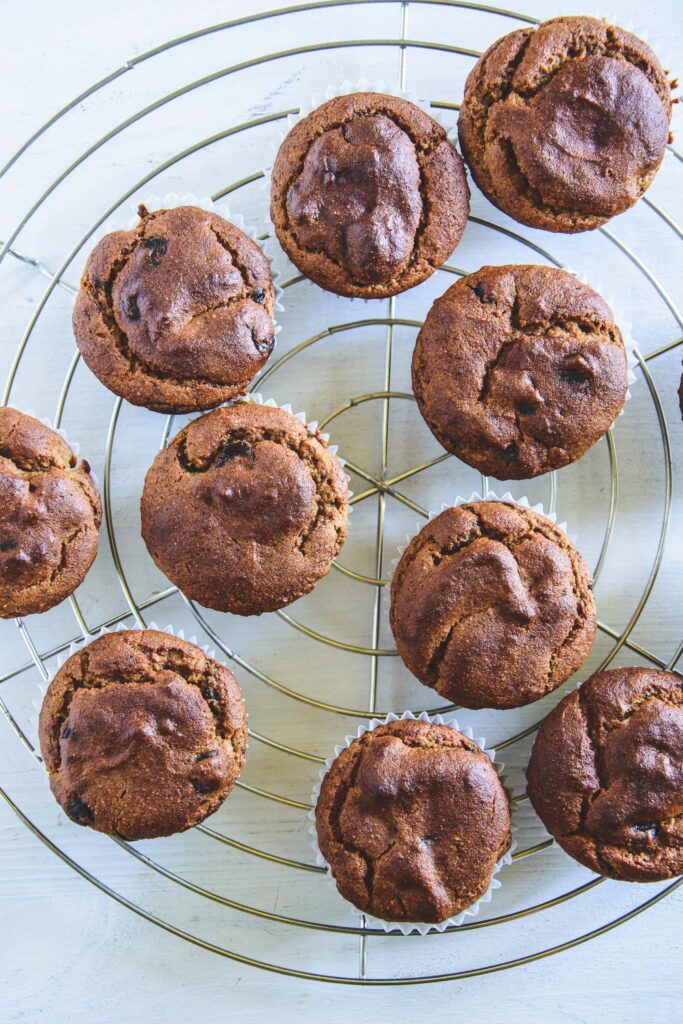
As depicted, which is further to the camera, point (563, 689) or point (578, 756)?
point (563, 689)

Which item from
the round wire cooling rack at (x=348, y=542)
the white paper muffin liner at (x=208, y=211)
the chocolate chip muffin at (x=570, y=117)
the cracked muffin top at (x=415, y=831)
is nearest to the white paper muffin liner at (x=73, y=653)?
the round wire cooling rack at (x=348, y=542)

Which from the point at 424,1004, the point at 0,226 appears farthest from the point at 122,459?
the point at 424,1004

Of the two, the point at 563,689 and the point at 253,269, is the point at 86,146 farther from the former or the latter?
the point at 563,689

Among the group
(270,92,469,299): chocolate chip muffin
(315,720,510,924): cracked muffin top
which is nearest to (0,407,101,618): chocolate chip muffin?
(270,92,469,299): chocolate chip muffin

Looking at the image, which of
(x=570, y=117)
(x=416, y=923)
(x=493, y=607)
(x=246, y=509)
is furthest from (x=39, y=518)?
(x=570, y=117)

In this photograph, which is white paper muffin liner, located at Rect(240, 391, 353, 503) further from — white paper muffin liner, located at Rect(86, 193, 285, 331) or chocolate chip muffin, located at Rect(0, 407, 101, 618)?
chocolate chip muffin, located at Rect(0, 407, 101, 618)

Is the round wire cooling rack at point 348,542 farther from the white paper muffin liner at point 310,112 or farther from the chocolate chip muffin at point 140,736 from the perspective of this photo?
the chocolate chip muffin at point 140,736

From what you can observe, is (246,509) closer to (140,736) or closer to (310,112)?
(140,736)
